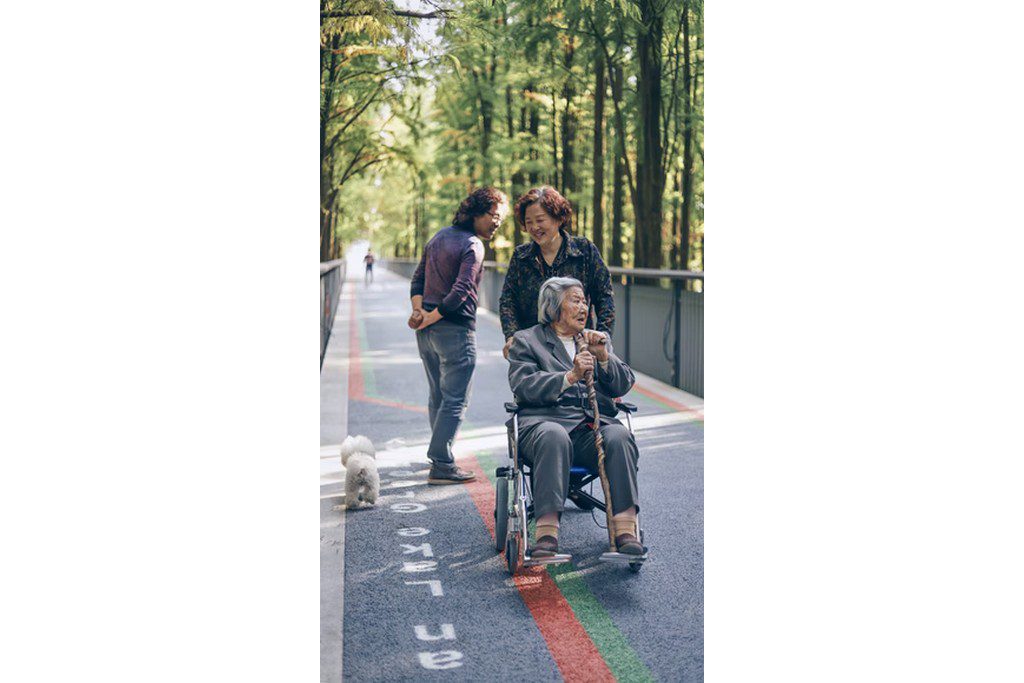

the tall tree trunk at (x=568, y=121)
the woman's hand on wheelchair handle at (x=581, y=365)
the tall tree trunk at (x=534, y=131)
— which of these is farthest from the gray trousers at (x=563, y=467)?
the tall tree trunk at (x=534, y=131)

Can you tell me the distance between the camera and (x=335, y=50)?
5.08m

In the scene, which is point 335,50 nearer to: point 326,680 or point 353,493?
point 353,493

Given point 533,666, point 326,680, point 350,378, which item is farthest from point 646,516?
point 350,378

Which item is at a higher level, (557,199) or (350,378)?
(557,199)

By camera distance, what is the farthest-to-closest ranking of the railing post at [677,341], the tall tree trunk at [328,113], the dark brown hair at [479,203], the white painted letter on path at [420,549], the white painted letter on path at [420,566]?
the railing post at [677,341], the dark brown hair at [479,203], the tall tree trunk at [328,113], the white painted letter on path at [420,549], the white painted letter on path at [420,566]

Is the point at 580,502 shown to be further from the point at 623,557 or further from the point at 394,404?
the point at 394,404

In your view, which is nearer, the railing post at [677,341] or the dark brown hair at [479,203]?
the dark brown hair at [479,203]

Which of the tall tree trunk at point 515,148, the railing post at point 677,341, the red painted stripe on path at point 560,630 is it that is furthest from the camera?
the railing post at point 677,341

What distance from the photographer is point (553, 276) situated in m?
5.26

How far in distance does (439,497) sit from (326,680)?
1900 mm

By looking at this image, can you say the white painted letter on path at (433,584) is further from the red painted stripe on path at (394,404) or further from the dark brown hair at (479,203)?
the red painted stripe on path at (394,404)

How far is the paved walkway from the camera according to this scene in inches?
160

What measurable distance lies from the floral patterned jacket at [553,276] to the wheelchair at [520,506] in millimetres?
518

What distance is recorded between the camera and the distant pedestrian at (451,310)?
19.0 ft
